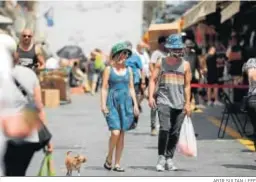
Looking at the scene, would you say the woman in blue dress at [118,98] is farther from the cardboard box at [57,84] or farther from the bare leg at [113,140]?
the cardboard box at [57,84]

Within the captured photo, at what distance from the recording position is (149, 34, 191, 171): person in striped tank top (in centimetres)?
970

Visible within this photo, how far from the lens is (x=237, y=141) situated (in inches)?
498

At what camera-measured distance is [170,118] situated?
9727 mm

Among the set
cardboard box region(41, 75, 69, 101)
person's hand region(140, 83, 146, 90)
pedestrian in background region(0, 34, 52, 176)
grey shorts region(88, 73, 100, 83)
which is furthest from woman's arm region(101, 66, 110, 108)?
grey shorts region(88, 73, 100, 83)

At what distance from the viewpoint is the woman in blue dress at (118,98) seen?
9711 millimetres

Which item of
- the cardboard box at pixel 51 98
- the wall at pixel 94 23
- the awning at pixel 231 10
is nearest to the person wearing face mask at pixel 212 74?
the awning at pixel 231 10

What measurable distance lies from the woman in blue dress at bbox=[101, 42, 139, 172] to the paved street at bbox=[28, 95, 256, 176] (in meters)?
0.48

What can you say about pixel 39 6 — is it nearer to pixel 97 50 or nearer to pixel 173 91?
pixel 97 50

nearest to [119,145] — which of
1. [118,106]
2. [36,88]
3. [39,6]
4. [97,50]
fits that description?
[118,106]

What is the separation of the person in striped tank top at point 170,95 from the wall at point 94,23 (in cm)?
1494

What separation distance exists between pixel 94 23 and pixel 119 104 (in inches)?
733

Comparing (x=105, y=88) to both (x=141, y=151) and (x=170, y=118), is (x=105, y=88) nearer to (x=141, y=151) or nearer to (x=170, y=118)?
(x=170, y=118)

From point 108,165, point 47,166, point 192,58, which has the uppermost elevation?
point 192,58

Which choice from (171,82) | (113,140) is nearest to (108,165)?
(113,140)
